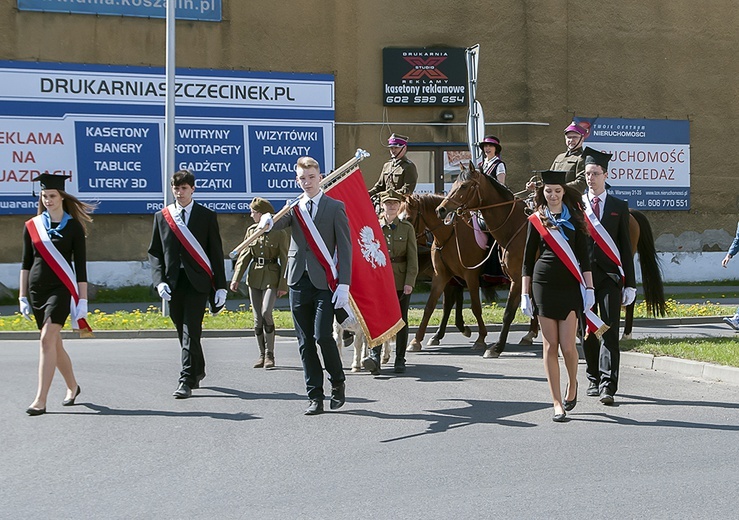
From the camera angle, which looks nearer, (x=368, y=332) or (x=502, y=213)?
(x=368, y=332)

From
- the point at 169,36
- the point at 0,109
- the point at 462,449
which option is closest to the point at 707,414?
the point at 462,449

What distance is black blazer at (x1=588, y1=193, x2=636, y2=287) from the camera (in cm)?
→ 986

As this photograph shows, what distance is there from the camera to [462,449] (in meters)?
7.75

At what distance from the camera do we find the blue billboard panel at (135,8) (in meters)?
23.5

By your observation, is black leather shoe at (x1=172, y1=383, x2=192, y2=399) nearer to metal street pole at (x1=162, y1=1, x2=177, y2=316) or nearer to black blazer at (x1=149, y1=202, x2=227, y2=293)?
black blazer at (x1=149, y1=202, x2=227, y2=293)

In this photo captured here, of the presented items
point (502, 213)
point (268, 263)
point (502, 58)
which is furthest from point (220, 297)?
point (502, 58)

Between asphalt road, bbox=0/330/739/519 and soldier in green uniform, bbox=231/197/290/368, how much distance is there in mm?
697

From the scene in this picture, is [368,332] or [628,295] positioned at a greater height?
[628,295]

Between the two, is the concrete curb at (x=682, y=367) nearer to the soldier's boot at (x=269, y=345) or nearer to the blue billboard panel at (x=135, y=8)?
the soldier's boot at (x=269, y=345)

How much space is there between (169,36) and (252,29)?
17.9ft

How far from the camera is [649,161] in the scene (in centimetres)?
2761

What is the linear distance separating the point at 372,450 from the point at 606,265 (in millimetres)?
3269

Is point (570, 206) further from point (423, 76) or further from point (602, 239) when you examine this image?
point (423, 76)

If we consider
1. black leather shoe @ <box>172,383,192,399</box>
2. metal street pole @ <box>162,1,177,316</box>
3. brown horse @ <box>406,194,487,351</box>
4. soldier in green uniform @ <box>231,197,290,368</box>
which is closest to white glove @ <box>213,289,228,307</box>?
black leather shoe @ <box>172,383,192,399</box>
